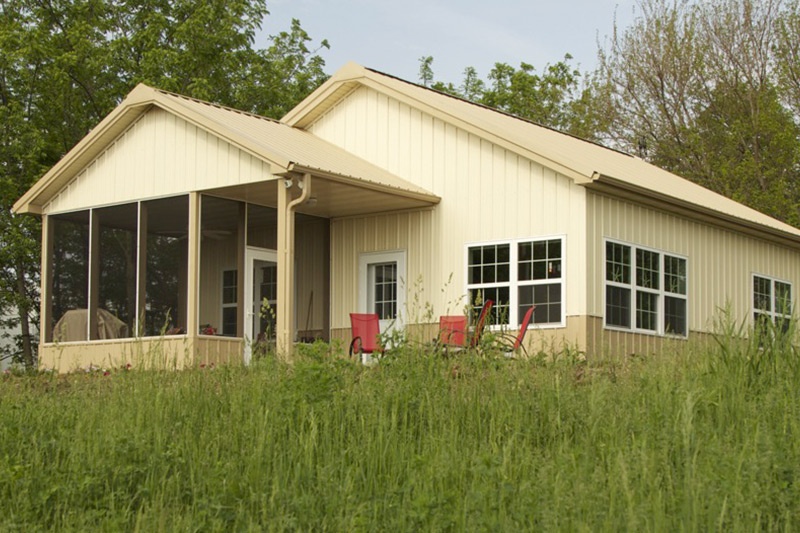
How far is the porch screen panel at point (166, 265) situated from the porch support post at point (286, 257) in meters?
2.29

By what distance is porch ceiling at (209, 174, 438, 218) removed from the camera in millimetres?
15828

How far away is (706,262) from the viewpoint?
1844cm

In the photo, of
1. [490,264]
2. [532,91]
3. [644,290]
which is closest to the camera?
[490,264]

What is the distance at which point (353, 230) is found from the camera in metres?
18.3

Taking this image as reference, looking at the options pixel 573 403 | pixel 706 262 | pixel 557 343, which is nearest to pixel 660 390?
pixel 573 403

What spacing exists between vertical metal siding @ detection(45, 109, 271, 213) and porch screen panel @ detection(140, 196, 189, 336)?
384 mm

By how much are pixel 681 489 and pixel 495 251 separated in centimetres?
1061

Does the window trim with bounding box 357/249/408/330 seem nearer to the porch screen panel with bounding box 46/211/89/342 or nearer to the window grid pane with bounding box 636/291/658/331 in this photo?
the window grid pane with bounding box 636/291/658/331

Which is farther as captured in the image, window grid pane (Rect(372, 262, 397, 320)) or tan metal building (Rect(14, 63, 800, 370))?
window grid pane (Rect(372, 262, 397, 320))

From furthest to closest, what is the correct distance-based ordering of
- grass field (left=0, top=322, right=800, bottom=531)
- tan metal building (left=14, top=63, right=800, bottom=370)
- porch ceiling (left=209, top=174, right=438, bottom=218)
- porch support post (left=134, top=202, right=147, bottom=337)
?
1. porch support post (left=134, top=202, right=147, bottom=337)
2. porch ceiling (left=209, top=174, right=438, bottom=218)
3. tan metal building (left=14, top=63, right=800, bottom=370)
4. grass field (left=0, top=322, right=800, bottom=531)

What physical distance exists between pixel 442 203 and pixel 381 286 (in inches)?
73.9

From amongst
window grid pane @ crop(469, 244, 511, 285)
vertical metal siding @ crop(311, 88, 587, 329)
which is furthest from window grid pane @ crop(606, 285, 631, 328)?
window grid pane @ crop(469, 244, 511, 285)

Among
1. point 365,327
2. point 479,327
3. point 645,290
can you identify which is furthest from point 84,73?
point 479,327

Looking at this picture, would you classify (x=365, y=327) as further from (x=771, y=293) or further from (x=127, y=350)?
(x=771, y=293)
